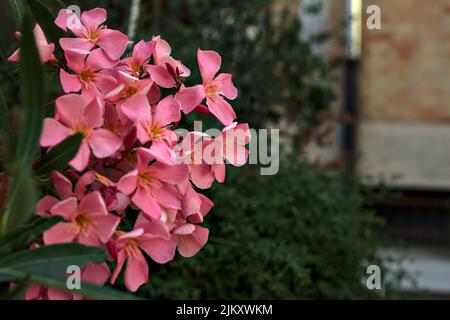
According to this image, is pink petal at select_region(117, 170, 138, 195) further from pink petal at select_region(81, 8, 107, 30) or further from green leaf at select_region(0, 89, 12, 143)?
pink petal at select_region(81, 8, 107, 30)

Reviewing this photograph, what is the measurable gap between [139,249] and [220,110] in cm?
29

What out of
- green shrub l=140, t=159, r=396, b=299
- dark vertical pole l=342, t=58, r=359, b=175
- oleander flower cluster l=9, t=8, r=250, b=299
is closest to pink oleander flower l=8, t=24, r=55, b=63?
oleander flower cluster l=9, t=8, r=250, b=299

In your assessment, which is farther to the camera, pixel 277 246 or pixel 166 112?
pixel 277 246

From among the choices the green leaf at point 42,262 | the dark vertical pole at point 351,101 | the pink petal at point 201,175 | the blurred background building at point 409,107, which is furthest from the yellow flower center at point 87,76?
the dark vertical pole at point 351,101

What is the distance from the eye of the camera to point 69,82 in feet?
3.67

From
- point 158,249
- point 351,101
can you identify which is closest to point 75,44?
point 158,249

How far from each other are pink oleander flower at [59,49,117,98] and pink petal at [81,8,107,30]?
0.10 meters

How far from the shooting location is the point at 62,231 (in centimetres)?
96

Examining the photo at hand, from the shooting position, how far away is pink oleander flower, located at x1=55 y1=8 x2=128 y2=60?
1.17 m

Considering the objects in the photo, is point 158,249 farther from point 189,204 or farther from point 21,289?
point 21,289
